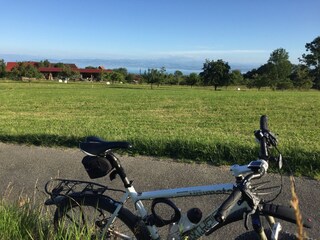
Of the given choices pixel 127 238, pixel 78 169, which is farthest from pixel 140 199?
pixel 78 169

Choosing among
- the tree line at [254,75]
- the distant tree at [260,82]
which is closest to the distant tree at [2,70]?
the tree line at [254,75]

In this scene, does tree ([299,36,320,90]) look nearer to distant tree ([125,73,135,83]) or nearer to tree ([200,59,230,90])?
tree ([200,59,230,90])

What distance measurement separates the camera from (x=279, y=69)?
3543 inches

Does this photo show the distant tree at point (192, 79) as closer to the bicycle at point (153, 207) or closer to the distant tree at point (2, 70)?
the distant tree at point (2, 70)

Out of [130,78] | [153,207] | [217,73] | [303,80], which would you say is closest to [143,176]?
[153,207]

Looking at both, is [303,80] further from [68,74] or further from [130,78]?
[68,74]

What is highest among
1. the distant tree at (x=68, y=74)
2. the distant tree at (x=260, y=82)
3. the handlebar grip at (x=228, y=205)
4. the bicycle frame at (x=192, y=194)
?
the handlebar grip at (x=228, y=205)

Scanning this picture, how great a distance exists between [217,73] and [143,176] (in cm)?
6907

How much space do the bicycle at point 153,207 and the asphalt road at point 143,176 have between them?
119cm

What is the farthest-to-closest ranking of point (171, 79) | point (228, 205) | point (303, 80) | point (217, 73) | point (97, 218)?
point (171, 79) < point (303, 80) < point (217, 73) < point (97, 218) < point (228, 205)

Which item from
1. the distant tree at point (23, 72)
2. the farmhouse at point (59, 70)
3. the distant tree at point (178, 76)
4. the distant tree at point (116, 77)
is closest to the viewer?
the distant tree at point (178, 76)

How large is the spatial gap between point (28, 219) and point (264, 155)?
192cm

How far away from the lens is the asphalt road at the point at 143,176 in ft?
14.7

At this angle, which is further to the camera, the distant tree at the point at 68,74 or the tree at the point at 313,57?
the distant tree at the point at 68,74
